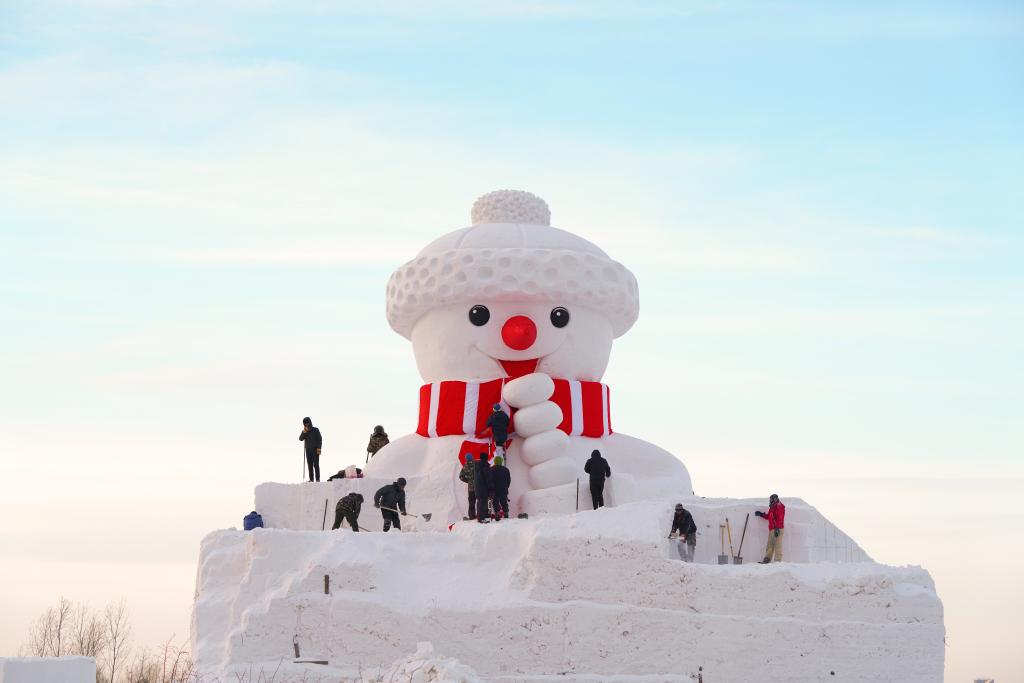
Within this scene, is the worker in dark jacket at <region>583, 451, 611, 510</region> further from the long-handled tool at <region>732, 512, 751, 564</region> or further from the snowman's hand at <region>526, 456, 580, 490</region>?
the long-handled tool at <region>732, 512, 751, 564</region>

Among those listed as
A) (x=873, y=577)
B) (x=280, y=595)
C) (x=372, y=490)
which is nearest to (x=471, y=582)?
(x=280, y=595)

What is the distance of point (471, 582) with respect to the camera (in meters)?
14.9

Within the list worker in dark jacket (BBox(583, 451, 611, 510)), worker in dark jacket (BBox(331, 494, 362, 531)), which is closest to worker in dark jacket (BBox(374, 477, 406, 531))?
worker in dark jacket (BBox(331, 494, 362, 531))

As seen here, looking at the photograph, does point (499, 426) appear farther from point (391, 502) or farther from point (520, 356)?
point (391, 502)

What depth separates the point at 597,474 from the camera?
56.3ft

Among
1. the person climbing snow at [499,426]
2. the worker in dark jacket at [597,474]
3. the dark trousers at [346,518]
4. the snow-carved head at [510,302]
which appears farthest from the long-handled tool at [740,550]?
the dark trousers at [346,518]

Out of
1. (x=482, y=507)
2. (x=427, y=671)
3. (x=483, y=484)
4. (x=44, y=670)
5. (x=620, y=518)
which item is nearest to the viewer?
(x=44, y=670)

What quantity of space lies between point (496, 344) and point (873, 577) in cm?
646

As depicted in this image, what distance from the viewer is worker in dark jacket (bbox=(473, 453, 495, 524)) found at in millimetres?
16266

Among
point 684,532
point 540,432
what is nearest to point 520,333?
point 540,432

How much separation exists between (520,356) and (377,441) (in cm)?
270

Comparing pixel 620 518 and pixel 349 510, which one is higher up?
pixel 349 510

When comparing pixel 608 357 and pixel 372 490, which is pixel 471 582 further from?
pixel 608 357

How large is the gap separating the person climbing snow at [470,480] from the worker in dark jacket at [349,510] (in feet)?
4.41
